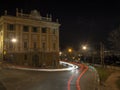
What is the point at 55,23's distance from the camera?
48.1 m

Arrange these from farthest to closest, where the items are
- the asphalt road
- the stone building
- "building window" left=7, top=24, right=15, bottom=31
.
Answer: "building window" left=7, top=24, right=15, bottom=31 < the stone building < the asphalt road

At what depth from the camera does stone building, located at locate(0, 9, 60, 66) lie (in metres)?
39.4

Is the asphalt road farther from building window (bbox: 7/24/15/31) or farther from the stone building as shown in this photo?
building window (bbox: 7/24/15/31)

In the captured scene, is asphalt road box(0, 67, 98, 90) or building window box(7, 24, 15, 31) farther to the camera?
building window box(7, 24, 15, 31)

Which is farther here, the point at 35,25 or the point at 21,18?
the point at 35,25

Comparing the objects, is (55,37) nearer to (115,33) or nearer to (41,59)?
(41,59)

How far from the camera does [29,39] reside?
43.5m

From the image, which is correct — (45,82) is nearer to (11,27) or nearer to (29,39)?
(11,27)

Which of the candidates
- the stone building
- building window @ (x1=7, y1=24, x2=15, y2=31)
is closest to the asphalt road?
the stone building

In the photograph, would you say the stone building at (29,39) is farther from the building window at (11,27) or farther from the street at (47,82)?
the street at (47,82)

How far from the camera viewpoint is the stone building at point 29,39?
39.4m

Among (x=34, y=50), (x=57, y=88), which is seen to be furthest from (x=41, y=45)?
(x=57, y=88)

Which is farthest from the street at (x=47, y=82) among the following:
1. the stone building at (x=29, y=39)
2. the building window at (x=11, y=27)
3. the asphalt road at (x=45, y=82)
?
the building window at (x=11, y=27)

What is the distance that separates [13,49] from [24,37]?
14.5 feet
